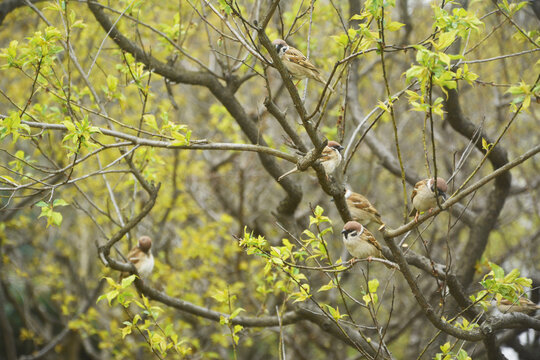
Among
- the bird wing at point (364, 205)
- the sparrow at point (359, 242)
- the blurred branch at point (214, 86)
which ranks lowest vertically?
the sparrow at point (359, 242)

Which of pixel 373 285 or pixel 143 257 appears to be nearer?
pixel 373 285

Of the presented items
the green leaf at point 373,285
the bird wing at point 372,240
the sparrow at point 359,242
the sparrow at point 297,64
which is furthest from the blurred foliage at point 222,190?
the green leaf at point 373,285

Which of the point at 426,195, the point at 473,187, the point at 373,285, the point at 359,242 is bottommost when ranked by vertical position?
the point at 373,285

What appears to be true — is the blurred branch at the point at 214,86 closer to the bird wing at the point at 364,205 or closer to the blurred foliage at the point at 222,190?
the blurred foliage at the point at 222,190

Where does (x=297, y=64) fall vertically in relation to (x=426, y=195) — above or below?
above

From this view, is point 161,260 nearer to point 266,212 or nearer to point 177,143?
point 266,212

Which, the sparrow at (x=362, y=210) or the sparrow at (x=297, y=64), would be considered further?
the sparrow at (x=362, y=210)

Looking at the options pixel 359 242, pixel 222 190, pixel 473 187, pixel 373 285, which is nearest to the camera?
pixel 473 187

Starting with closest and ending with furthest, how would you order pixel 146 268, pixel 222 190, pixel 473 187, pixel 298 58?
pixel 473 187
pixel 298 58
pixel 146 268
pixel 222 190

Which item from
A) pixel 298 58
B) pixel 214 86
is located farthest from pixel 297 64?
pixel 214 86

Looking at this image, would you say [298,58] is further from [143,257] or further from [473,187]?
[143,257]

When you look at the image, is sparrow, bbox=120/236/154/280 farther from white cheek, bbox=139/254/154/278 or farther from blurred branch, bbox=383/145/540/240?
blurred branch, bbox=383/145/540/240

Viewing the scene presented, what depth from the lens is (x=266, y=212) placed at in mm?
9547

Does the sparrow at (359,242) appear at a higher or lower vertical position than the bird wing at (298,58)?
lower
